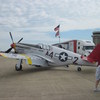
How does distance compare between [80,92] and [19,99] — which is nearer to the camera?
[19,99]

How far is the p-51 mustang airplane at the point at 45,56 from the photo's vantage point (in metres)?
13.1

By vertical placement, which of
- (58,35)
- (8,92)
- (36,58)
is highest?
(58,35)

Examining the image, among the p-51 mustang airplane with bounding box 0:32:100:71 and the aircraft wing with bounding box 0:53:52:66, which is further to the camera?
the p-51 mustang airplane with bounding box 0:32:100:71

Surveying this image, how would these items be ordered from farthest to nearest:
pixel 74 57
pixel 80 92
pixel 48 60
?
1. pixel 48 60
2. pixel 74 57
3. pixel 80 92

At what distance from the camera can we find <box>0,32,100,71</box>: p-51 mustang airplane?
42.9 feet

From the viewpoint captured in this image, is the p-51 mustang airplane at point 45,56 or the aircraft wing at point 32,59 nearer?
the aircraft wing at point 32,59

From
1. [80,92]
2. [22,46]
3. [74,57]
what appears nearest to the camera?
[80,92]

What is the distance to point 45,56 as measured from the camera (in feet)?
47.8

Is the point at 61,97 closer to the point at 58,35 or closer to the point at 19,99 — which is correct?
the point at 19,99

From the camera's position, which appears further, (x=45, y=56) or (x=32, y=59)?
(x=45, y=56)

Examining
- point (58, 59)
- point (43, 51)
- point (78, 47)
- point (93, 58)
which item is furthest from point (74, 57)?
point (78, 47)

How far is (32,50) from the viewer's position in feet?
49.3

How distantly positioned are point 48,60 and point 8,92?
747 cm

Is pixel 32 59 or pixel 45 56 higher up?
pixel 45 56
